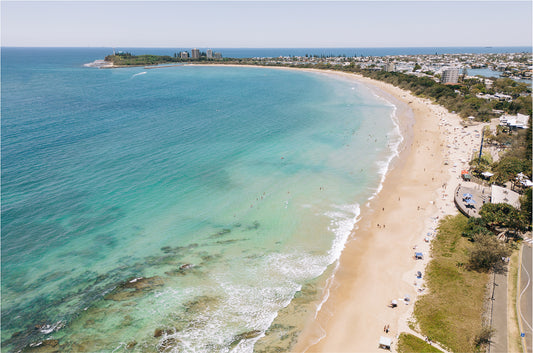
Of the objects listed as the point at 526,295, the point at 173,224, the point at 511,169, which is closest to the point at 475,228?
the point at 526,295

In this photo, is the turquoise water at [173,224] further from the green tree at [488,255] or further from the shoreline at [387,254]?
the green tree at [488,255]

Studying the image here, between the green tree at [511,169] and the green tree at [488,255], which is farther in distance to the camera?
the green tree at [511,169]

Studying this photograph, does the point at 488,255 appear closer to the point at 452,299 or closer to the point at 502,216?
the point at 452,299

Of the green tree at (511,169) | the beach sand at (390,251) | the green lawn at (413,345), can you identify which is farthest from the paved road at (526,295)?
the green tree at (511,169)

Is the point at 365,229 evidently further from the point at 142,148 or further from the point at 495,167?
the point at 142,148

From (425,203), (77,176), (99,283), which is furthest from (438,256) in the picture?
(77,176)

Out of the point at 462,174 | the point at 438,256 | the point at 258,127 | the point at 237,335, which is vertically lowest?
the point at 237,335
